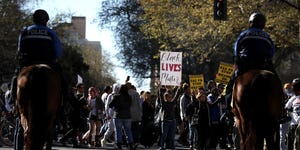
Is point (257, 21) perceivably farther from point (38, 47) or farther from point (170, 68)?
point (170, 68)

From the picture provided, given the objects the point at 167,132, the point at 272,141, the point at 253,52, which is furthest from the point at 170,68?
the point at 272,141

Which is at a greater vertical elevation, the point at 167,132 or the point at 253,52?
the point at 253,52

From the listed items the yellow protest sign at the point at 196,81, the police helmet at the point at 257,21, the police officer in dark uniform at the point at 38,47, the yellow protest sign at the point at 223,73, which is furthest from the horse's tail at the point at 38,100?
the yellow protest sign at the point at 196,81

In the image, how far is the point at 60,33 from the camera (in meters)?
62.1

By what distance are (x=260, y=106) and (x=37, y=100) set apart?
3.26 metres

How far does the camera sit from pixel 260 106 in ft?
39.9

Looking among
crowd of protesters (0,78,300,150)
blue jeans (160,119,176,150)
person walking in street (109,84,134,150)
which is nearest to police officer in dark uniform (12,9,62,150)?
crowd of protesters (0,78,300,150)

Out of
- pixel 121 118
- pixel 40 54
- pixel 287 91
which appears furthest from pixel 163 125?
pixel 40 54

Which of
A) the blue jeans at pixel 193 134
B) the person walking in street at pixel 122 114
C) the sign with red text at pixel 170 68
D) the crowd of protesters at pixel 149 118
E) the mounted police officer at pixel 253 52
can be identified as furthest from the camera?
the sign with red text at pixel 170 68

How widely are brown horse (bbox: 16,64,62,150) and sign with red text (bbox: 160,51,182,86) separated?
15.4m

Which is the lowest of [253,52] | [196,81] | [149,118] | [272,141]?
[272,141]

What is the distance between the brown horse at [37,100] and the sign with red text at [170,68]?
15.4 meters

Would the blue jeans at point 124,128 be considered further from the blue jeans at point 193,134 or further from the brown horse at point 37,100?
the brown horse at point 37,100

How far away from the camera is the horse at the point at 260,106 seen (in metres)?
12.1
